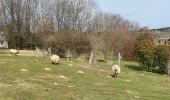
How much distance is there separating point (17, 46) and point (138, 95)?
6744 centimetres

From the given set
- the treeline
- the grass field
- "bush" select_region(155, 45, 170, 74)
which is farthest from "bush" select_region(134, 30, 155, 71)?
the treeline

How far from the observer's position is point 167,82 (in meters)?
36.9

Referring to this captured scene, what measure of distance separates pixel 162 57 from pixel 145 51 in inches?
107

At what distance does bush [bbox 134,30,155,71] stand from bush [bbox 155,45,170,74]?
682 mm

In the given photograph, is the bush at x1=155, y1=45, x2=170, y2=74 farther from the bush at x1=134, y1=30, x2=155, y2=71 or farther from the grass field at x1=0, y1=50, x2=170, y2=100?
the grass field at x1=0, y1=50, x2=170, y2=100

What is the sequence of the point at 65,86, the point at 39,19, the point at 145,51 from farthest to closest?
the point at 39,19, the point at 145,51, the point at 65,86

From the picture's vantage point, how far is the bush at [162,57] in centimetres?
4722

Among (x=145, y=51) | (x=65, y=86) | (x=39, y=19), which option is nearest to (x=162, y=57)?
(x=145, y=51)

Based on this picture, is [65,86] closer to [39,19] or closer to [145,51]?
[145,51]

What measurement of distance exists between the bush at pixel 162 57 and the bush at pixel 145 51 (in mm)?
682

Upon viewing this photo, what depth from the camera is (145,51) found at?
49750 mm

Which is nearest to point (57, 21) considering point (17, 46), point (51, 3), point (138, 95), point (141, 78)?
point (51, 3)

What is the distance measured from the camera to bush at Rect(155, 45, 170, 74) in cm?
4722

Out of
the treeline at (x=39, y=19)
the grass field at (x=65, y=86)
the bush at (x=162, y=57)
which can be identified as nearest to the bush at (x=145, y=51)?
the bush at (x=162, y=57)
